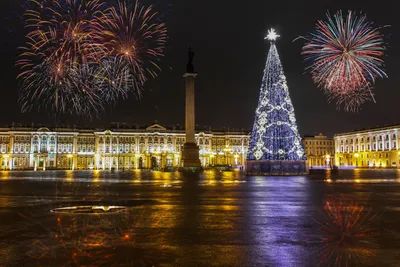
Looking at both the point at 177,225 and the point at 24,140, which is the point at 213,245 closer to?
the point at 177,225

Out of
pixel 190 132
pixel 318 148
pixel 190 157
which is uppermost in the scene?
pixel 318 148

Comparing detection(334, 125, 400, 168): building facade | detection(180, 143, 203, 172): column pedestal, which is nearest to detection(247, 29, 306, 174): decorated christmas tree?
detection(180, 143, 203, 172): column pedestal

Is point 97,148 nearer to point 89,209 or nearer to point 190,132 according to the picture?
point 190,132

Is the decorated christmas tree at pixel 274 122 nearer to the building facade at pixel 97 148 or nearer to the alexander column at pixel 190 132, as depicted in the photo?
the alexander column at pixel 190 132

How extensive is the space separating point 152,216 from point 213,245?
3.95 metres

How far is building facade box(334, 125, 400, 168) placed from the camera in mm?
100438

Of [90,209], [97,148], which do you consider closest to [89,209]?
[90,209]

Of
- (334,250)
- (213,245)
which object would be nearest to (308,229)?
(334,250)

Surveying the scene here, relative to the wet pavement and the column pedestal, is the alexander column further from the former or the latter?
the wet pavement

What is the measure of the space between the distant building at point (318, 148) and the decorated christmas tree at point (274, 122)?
100130mm

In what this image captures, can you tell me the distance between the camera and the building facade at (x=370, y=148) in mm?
100438

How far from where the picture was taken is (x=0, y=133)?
112m

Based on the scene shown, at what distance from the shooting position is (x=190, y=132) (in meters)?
53.6

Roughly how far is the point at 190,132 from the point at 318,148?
9252 cm
